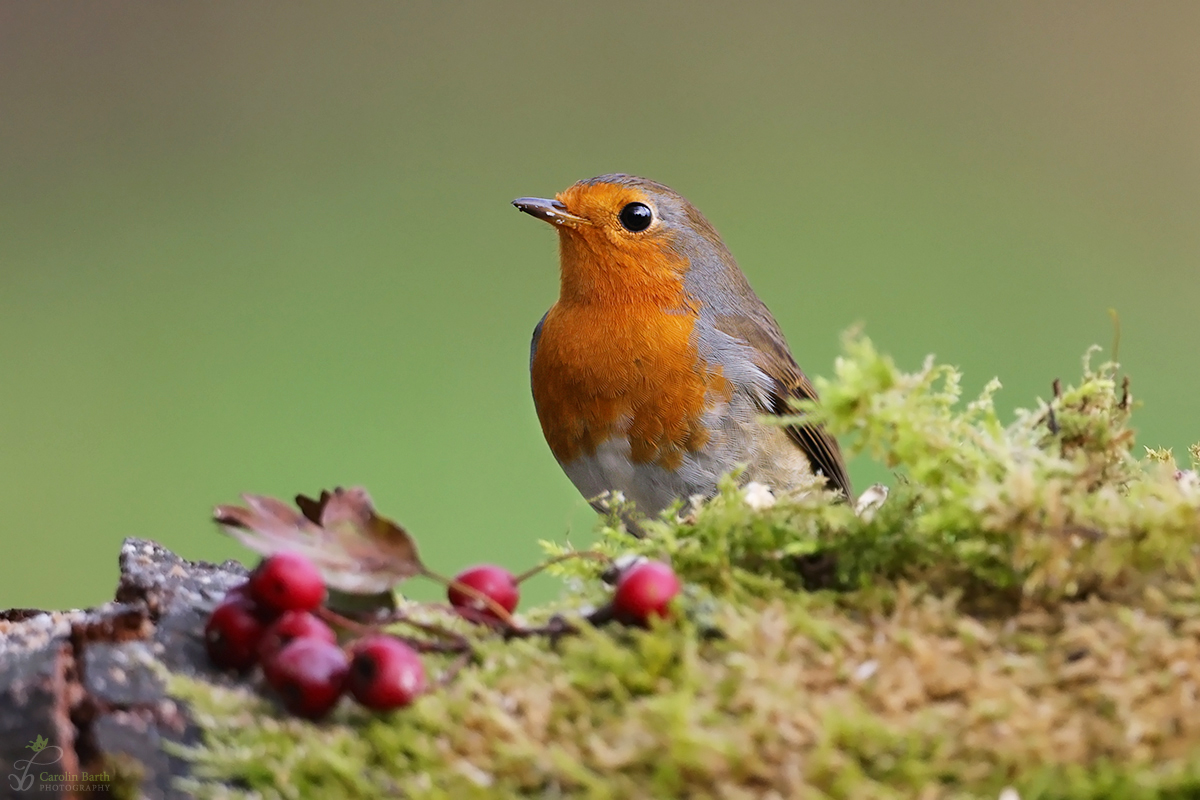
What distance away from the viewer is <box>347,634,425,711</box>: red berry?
1.16 metres

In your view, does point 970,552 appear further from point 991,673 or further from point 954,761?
point 954,761

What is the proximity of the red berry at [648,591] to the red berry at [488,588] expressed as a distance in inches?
8.3

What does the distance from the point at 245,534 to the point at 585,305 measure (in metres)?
1.95

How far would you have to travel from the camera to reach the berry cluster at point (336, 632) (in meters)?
1.17

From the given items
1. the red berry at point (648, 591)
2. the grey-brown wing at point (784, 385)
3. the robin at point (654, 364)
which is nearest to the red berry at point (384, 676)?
the red berry at point (648, 591)

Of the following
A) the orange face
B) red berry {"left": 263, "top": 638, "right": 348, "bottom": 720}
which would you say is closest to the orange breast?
the orange face

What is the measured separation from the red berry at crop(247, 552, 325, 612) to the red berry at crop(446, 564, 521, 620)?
19cm

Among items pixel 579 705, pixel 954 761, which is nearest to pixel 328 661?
pixel 579 705

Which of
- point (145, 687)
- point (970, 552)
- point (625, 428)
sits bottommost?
point (145, 687)

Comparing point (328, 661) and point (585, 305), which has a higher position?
point (585, 305)

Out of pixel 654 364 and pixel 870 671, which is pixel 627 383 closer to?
pixel 654 364

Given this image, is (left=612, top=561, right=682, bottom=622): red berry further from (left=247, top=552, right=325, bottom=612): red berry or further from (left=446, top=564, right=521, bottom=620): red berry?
(left=247, top=552, right=325, bottom=612): red berry

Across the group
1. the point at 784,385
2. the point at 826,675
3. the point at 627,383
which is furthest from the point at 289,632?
the point at 784,385

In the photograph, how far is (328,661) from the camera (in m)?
1.19
